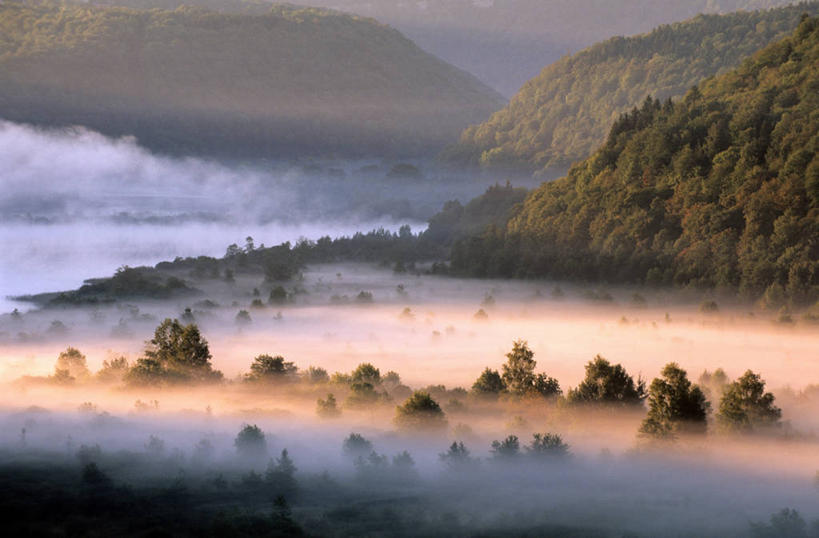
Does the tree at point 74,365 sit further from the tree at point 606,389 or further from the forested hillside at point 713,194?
the forested hillside at point 713,194

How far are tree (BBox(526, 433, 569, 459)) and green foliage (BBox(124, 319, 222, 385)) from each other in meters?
34.1

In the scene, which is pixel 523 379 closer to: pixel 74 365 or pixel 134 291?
pixel 74 365

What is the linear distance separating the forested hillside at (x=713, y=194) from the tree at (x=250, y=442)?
197ft

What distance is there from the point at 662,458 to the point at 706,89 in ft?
273

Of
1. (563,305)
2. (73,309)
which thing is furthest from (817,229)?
(73,309)

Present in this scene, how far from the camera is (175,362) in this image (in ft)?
250

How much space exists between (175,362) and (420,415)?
31.8 metres

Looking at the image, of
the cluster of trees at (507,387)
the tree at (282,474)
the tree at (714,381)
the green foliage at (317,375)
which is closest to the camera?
the cluster of trees at (507,387)

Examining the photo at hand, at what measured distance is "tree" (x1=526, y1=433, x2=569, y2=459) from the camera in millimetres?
49781

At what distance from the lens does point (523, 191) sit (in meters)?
179

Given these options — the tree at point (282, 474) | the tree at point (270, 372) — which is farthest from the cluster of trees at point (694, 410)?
the tree at point (270, 372)

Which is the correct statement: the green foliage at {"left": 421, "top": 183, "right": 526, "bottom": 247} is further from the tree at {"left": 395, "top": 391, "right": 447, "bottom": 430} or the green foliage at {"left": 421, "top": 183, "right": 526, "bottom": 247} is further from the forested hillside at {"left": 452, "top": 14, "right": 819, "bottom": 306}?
the tree at {"left": 395, "top": 391, "right": 447, "bottom": 430}

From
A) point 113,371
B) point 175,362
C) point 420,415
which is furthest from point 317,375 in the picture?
point 420,415

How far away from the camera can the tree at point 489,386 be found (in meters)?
62.6
